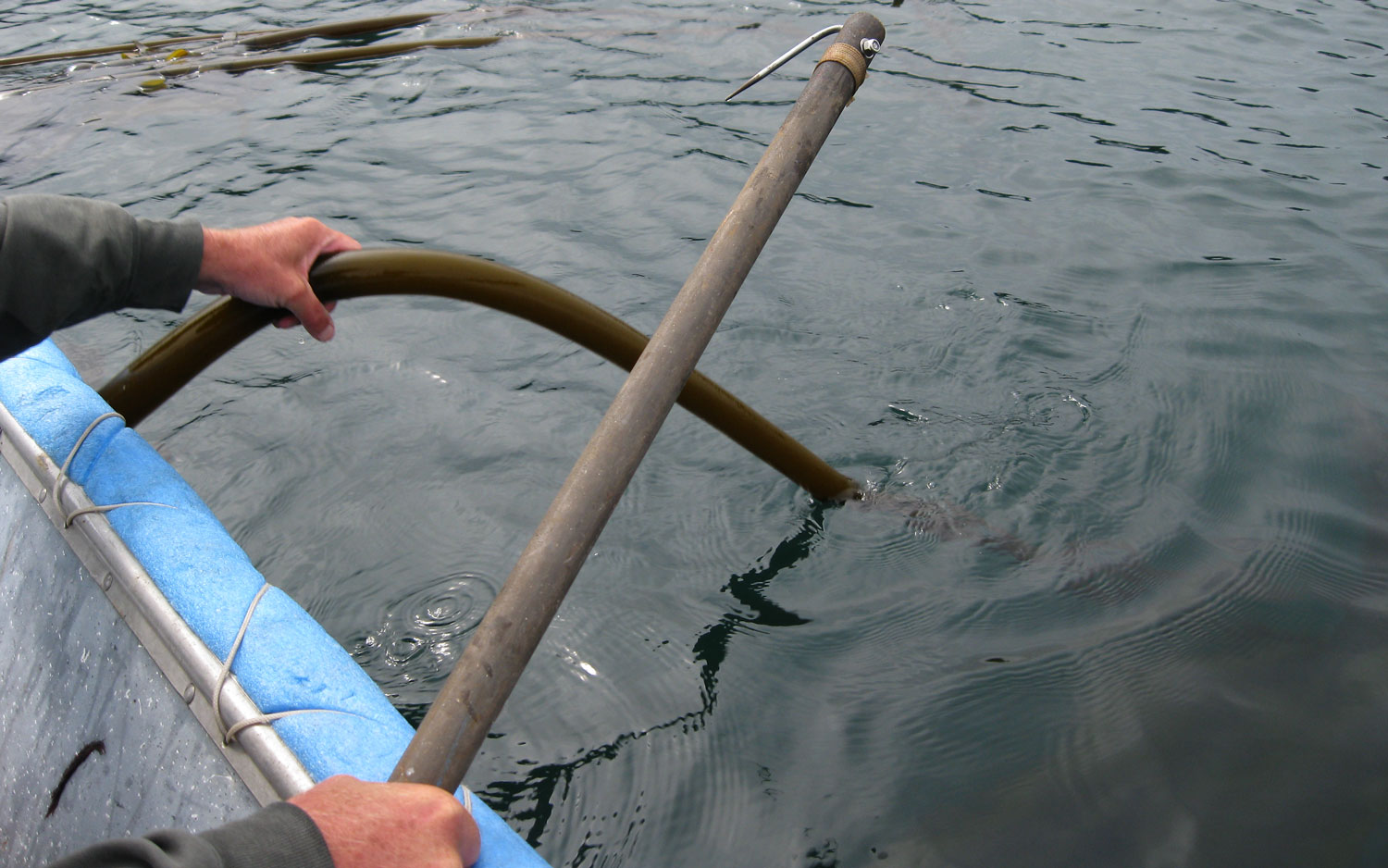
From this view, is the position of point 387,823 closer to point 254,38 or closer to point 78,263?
point 78,263

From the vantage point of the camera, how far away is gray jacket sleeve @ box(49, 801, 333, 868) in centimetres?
105

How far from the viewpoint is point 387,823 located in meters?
1.20

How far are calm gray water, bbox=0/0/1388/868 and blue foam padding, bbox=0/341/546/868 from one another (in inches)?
28.4

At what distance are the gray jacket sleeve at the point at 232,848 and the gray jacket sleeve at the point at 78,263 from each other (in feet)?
3.87

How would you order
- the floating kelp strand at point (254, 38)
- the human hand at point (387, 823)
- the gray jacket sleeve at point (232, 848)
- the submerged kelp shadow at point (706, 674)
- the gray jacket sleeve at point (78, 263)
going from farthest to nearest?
1. the floating kelp strand at point (254, 38)
2. the submerged kelp shadow at point (706, 674)
3. the gray jacket sleeve at point (78, 263)
4. the human hand at point (387, 823)
5. the gray jacket sleeve at point (232, 848)

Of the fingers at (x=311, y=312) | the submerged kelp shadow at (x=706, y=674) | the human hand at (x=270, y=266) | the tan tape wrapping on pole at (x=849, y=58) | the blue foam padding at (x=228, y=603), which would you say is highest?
the tan tape wrapping on pole at (x=849, y=58)

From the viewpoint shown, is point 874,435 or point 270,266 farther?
point 874,435

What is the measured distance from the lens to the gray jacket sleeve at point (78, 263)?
1.76 meters

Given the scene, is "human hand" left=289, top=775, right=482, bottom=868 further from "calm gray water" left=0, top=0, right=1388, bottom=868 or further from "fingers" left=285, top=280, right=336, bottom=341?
"fingers" left=285, top=280, right=336, bottom=341

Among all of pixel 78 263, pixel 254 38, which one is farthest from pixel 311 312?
pixel 254 38

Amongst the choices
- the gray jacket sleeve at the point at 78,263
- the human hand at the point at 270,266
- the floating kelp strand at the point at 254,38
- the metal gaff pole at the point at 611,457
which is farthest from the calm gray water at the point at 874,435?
the gray jacket sleeve at the point at 78,263

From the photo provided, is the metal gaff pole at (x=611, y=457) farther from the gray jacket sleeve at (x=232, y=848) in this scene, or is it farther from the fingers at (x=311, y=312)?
the fingers at (x=311, y=312)

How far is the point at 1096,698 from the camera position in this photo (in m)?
2.57

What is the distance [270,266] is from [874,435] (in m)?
2.26
